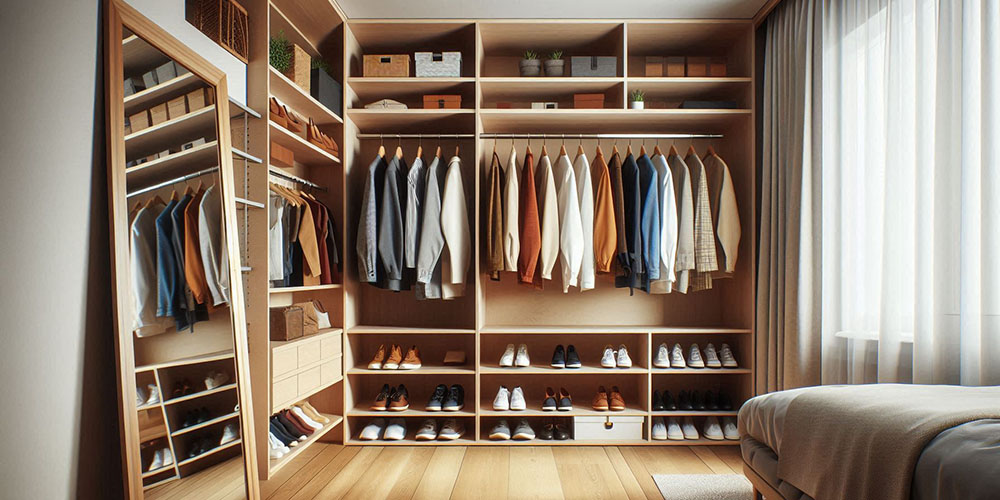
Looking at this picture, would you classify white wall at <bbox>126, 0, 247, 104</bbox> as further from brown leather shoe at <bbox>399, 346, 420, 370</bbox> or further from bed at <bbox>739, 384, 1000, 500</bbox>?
bed at <bbox>739, 384, 1000, 500</bbox>

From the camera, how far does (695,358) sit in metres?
3.35

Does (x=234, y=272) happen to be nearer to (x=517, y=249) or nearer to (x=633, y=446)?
(x=517, y=249)

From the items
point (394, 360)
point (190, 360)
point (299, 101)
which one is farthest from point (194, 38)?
point (394, 360)

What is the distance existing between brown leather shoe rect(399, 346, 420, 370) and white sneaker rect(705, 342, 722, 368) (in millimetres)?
1679

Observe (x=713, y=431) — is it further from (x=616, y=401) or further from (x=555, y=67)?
(x=555, y=67)

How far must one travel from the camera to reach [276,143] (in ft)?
9.41

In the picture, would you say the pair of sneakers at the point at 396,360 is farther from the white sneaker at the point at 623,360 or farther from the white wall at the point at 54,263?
the white wall at the point at 54,263

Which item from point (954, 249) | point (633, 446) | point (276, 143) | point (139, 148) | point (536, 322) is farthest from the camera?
point (536, 322)

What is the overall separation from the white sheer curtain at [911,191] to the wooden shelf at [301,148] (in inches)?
96.6

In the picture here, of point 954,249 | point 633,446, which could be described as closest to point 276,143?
point 633,446

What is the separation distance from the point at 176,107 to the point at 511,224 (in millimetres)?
1814

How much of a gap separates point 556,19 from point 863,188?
71.1 inches

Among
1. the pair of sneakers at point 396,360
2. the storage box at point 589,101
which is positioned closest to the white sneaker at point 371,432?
the pair of sneakers at point 396,360

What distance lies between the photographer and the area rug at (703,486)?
8.07 ft
